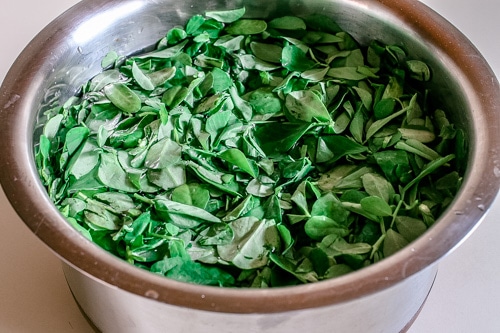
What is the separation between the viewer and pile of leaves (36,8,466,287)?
0.63m

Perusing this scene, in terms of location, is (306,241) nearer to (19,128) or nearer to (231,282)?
(231,282)

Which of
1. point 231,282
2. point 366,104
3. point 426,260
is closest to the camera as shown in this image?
point 426,260

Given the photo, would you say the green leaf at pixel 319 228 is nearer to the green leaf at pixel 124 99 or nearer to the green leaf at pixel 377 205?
the green leaf at pixel 377 205

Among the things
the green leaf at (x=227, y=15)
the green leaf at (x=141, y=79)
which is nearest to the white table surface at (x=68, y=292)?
the green leaf at (x=141, y=79)

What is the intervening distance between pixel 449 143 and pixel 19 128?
39cm

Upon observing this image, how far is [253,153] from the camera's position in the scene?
0.71 meters

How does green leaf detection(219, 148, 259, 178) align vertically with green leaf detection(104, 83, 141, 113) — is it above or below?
below

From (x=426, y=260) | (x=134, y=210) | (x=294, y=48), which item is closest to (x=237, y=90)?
(x=294, y=48)

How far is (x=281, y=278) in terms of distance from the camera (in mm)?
610

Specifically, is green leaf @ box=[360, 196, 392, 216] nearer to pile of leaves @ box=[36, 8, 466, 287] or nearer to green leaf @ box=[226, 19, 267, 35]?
pile of leaves @ box=[36, 8, 466, 287]

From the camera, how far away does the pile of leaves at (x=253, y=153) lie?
0.63 metres

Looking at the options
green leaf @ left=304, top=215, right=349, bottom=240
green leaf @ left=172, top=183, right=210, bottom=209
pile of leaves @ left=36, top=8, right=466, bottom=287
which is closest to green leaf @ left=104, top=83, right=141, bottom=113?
pile of leaves @ left=36, top=8, right=466, bottom=287

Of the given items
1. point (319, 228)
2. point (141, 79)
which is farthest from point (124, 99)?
point (319, 228)

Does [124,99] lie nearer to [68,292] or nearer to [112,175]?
[112,175]
